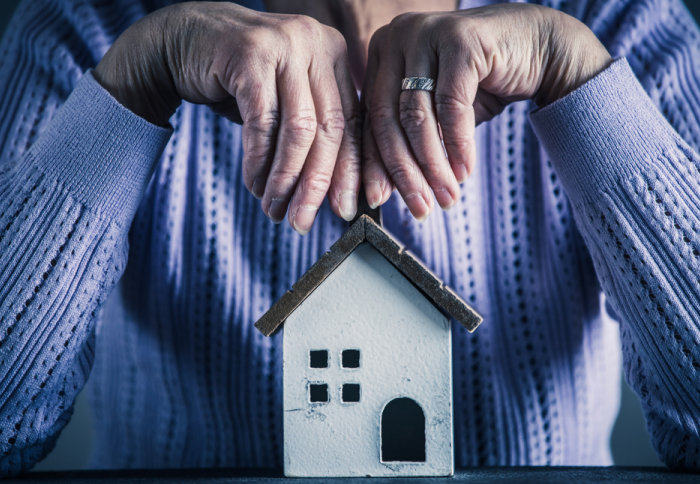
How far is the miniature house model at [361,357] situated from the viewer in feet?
1.82

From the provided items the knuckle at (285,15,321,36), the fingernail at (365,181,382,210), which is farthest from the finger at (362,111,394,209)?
the knuckle at (285,15,321,36)

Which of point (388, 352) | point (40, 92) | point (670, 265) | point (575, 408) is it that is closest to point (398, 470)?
point (388, 352)

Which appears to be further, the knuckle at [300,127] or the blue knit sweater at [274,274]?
the blue knit sweater at [274,274]

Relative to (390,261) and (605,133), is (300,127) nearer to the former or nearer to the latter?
(390,261)

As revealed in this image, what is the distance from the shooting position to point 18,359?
2.10 ft

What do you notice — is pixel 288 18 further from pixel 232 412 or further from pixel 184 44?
pixel 232 412

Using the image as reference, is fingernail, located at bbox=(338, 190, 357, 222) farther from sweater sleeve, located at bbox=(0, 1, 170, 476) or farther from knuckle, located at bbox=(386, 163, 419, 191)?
sweater sleeve, located at bbox=(0, 1, 170, 476)

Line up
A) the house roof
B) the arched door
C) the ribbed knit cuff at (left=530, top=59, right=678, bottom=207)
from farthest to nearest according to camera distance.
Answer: the arched door → the ribbed knit cuff at (left=530, top=59, right=678, bottom=207) → the house roof

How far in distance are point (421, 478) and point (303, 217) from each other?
241 mm

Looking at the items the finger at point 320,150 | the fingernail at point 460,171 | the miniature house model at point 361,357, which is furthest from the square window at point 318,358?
the fingernail at point 460,171

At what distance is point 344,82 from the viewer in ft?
2.15

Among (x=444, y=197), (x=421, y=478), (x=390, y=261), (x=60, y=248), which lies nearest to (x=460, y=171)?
(x=444, y=197)

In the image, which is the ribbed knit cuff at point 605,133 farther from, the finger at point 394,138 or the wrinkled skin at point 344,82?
the finger at point 394,138

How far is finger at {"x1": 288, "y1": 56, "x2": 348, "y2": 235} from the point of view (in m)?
0.59
